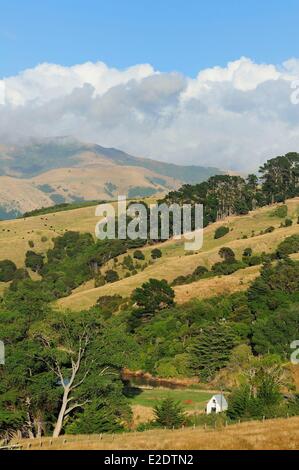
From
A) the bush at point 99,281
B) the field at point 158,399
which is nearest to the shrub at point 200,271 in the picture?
the bush at point 99,281

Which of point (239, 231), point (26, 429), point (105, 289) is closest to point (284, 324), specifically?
point (26, 429)

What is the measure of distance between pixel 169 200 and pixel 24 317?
459 ft

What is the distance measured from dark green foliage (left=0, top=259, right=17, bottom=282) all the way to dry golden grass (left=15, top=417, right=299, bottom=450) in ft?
428

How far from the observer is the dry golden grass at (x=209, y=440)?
115ft

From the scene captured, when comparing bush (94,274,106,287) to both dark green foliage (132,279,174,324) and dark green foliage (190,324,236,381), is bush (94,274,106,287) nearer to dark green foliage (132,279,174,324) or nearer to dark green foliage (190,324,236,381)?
dark green foliage (132,279,174,324)

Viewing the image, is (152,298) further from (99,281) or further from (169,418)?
(169,418)

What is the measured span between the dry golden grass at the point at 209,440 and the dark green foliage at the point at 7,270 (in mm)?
130451

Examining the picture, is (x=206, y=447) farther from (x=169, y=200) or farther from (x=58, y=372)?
(x=169, y=200)

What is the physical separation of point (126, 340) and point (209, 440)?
24.7 meters

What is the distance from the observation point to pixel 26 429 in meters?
56.3


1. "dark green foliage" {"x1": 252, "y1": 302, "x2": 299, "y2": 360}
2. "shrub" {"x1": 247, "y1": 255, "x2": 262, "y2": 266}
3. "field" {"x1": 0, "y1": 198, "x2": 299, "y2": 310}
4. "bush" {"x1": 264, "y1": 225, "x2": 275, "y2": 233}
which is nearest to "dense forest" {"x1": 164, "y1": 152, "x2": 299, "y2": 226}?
"field" {"x1": 0, "y1": 198, "x2": 299, "y2": 310}

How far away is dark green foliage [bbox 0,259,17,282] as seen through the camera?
556 ft

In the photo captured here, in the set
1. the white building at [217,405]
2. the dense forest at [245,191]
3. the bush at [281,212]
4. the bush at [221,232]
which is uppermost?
the dense forest at [245,191]

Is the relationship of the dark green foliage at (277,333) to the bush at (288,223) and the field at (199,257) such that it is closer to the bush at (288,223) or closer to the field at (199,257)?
the field at (199,257)
